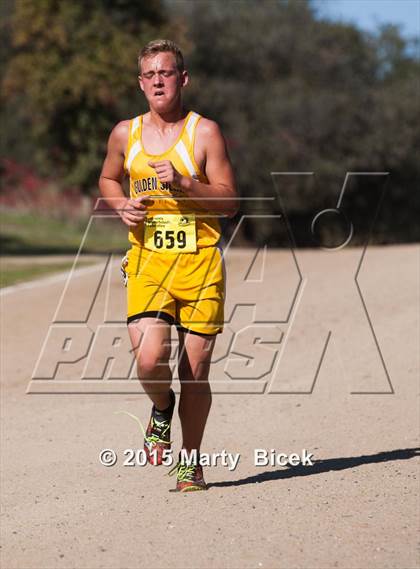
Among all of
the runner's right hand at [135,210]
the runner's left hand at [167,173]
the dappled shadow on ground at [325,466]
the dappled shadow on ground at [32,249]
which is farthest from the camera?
the dappled shadow on ground at [32,249]

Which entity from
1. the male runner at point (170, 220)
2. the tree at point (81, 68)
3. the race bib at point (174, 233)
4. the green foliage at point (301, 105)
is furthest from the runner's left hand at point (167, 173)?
the green foliage at point (301, 105)

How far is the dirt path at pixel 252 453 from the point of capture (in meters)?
5.64

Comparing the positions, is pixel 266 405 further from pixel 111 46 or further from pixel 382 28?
pixel 382 28

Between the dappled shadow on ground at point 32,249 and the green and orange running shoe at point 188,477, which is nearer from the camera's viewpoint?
the green and orange running shoe at point 188,477

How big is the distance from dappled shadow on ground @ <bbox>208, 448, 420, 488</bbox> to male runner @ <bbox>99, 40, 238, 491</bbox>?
2.42 ft

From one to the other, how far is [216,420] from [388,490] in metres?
2.51

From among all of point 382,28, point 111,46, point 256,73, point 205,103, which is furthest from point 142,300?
point 382,28

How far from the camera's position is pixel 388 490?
6.64m

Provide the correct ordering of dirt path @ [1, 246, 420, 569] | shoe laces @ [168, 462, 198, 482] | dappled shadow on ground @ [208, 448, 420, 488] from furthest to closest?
dappled shadow on ground @ [208, 448, 420, 488] < shoe laces @ [168, 462, 198, 482] < dirt path @ [1, 246, 420, 569]

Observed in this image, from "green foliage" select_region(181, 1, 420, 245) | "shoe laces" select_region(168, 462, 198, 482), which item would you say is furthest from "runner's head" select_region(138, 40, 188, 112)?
"green foliage" select_region(181, 1, 420, 245)

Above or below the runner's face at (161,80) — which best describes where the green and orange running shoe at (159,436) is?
below

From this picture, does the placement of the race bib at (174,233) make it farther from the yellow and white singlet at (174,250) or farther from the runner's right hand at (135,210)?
the runner's right hand at (135,210)

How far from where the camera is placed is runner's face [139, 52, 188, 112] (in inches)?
244

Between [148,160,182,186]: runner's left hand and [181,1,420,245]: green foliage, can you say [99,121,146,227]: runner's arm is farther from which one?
[181,1,420,245]: green foliage
